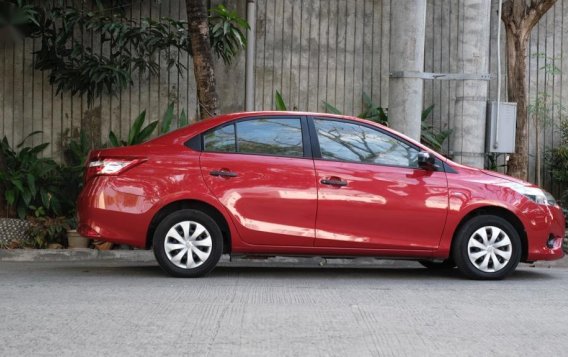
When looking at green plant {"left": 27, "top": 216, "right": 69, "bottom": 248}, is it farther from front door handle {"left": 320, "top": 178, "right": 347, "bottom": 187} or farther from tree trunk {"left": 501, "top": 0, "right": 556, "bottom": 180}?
tree trunk {"left": 501, "top": 0, "right": 556, "bottom": 180}

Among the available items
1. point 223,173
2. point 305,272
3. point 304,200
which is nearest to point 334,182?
point 304,200

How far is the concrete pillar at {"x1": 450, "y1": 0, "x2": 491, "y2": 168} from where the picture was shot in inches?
430

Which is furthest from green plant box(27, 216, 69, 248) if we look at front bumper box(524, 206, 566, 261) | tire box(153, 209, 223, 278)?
front bumper box(524, 206, 566, 261)

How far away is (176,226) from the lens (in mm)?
8297

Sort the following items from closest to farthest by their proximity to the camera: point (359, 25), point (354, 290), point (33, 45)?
point (354, 290), point (33, 45), point (359, 25)

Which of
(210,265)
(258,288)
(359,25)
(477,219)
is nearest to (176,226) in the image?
(210,265)

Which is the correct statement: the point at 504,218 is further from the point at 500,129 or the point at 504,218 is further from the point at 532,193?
the point at 500,129

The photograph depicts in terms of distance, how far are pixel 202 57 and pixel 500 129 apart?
3.99 meters

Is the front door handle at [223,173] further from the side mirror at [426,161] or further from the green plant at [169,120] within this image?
the green plant at [169,120]

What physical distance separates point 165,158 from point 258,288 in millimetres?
1563

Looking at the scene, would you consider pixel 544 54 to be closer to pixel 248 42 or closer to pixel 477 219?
pixel 248 42

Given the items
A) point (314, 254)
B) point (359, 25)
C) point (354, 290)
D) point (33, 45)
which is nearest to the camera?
point (354, 290)

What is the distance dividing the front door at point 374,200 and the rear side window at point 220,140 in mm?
851

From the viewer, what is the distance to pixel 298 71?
14.0 metres
